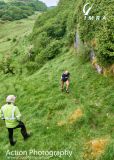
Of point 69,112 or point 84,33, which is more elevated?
point 84,33

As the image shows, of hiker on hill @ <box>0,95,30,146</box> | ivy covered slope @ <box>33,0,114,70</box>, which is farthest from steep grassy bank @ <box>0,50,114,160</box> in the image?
hiker on hill @ <box>0,95,30,146</box>

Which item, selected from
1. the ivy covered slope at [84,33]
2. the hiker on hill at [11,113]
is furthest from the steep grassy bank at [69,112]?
the hiker on hill at [11,113]

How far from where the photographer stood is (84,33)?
1337 inches

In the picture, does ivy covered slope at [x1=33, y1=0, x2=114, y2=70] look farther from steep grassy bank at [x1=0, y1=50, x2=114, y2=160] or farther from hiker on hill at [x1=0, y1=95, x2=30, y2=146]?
hiker on hill at [x1=0, y1=95, x2=30, y2=146]

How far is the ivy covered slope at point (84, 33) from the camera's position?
27.3 m

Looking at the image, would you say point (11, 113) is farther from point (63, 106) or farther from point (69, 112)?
point (63, 106)

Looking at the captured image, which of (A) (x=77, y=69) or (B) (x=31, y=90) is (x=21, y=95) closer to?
(B) (x=31, y=90)

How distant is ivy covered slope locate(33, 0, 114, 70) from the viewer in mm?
27297

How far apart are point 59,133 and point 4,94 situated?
14.0 metres

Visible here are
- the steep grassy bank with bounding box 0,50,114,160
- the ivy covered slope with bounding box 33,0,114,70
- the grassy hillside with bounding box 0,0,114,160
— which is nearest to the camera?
the grassy hillside with bounding box 0,0,114,160

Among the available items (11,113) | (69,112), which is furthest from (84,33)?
(11,113)

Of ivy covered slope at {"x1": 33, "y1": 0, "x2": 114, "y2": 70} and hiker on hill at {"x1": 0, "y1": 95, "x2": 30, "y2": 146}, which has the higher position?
ivy covered slope at {"x1": 33, "y1": 0, "x2": 114, "y2": 70}

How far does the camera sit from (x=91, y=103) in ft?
80.4

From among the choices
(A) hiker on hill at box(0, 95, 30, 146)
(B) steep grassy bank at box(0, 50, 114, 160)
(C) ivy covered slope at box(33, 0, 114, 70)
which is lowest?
(B) steep grassy bank at box(0, 50, 114, 160)
